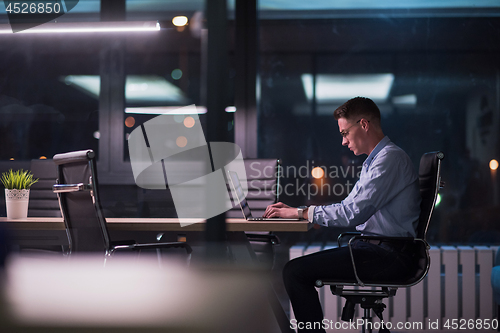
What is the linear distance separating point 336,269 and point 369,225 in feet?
0.96

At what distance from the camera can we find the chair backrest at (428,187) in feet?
6.64

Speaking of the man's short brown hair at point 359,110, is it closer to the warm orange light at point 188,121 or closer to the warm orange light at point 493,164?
the warm orange light at point 188,121

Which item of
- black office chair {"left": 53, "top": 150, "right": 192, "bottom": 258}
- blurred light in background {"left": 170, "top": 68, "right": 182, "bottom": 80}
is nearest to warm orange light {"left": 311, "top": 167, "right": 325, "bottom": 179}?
blurred light in background {"left": 170, "top": 68, "right": 182, "bottom": 80}

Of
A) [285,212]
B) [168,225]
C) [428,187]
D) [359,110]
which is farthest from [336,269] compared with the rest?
[168,225]

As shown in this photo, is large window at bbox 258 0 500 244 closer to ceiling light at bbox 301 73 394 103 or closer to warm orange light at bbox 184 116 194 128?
ceiling light at bbox 301 73 394 103

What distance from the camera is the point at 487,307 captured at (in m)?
3.15

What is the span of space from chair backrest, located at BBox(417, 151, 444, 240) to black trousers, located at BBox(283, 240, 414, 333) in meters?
0.18

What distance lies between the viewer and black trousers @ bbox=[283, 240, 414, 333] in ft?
6.43

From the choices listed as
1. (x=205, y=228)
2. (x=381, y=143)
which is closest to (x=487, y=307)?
(x=381, y=143)

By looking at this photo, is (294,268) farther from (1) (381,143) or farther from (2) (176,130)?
(2) (176,130)

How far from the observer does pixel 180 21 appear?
4215 mm

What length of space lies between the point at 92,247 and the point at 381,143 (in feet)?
5.04

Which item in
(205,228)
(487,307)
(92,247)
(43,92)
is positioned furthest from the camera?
(43,92)

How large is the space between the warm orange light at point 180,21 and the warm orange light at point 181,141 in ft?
3.67
